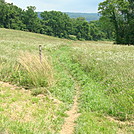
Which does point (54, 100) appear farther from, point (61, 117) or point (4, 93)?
point (4, 93)

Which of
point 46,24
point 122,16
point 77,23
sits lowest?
point 122,16

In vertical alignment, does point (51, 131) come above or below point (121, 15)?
below

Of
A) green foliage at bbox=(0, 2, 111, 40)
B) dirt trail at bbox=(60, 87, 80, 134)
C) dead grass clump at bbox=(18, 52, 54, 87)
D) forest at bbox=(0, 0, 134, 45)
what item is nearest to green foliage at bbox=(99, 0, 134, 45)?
forest at bbox=(0, 0, 134, 45)

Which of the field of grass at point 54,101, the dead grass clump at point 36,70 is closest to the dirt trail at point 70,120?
the field of grass at point 54,101

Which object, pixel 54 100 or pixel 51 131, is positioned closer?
pixel 51 131

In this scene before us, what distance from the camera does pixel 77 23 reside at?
368ft

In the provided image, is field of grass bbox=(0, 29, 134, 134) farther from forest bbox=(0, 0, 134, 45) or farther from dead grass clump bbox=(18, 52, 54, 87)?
forest bbox=(0, 0, 134, 45)

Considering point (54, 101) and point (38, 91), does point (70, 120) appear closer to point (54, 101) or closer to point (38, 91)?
point (54, 101)

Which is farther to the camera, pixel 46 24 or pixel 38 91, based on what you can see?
pixel 46 24

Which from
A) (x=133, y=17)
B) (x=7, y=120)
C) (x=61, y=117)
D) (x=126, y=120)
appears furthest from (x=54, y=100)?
(x=133, y=17)

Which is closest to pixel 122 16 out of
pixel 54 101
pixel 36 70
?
pixel 36 70

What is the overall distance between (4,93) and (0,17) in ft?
256

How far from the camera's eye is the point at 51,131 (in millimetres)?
4914

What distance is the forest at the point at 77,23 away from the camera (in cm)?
4175
